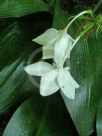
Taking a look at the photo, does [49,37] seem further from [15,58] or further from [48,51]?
[15,58]

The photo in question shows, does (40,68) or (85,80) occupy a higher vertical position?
(40,68)

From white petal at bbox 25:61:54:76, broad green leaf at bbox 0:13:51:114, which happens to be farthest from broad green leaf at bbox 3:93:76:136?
white petal at bbox 25:61:54:76

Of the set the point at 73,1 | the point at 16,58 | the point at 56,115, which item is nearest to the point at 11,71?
the point at 16,58

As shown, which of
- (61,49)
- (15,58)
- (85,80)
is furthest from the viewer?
(15,58)

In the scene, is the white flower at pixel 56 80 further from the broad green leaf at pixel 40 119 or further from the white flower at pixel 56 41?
the broad green leaf at pixel 40 119

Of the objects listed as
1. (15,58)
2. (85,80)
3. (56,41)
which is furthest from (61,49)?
(15,58)

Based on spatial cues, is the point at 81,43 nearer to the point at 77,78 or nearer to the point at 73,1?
the point at 77,78
